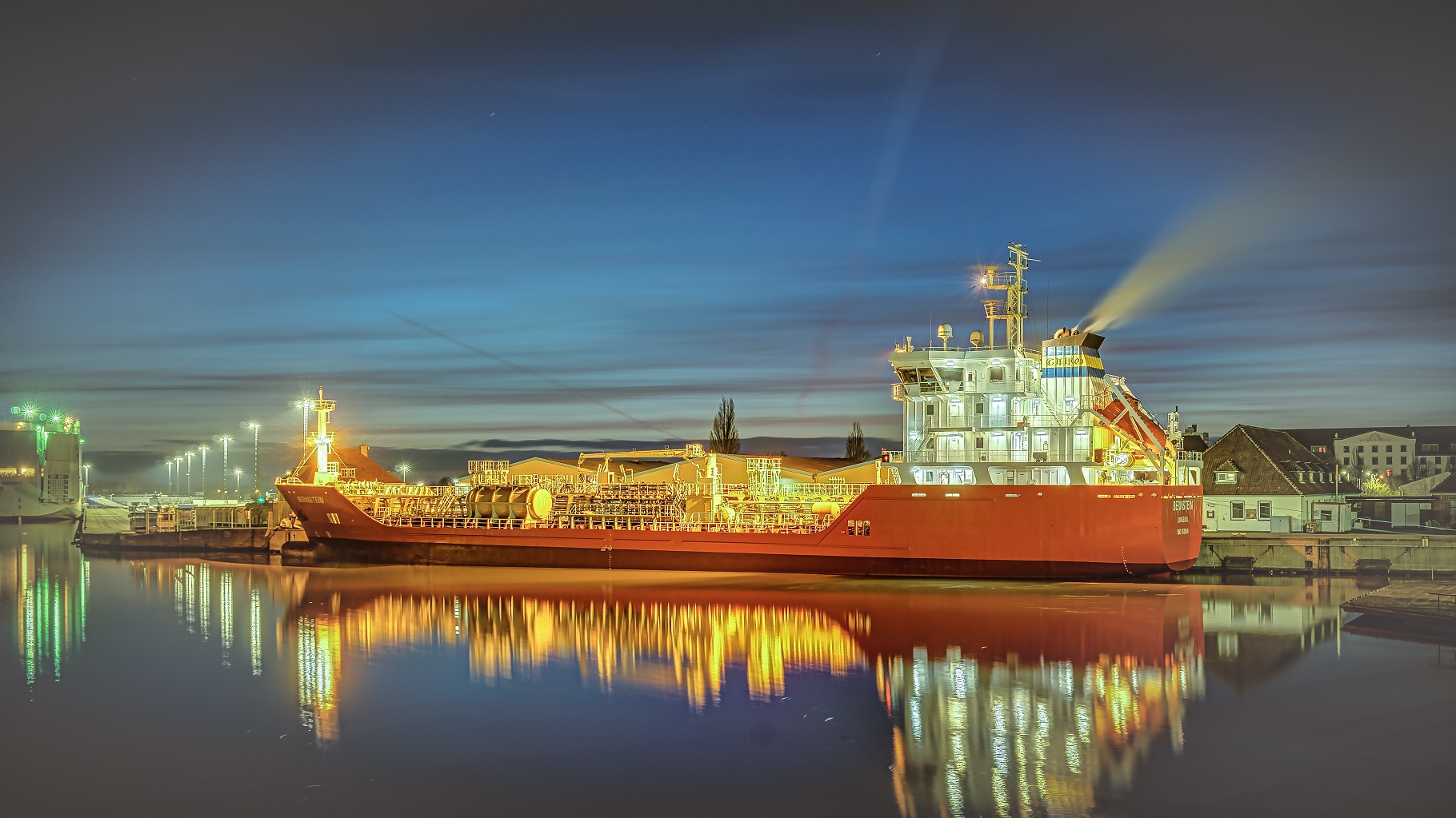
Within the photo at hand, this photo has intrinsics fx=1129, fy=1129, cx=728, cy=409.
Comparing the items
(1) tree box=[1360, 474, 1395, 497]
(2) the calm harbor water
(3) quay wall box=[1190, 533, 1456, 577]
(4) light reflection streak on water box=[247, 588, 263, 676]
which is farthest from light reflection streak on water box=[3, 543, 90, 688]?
(1) tree box=[1360, 474, 1395, 497]

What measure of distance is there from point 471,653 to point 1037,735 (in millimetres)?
11916

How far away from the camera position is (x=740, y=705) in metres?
18.4

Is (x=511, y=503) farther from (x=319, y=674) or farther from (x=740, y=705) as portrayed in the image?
(x=740, y=705)

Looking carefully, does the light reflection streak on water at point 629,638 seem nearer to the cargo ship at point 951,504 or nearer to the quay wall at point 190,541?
the cargo ship at point 951,504

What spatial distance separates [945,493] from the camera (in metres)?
32.5

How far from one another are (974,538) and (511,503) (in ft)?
54.0

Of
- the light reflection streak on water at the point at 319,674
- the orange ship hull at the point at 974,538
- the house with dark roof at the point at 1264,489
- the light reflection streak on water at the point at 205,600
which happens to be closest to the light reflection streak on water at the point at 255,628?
the light reflection streak on water at the point at 319,674

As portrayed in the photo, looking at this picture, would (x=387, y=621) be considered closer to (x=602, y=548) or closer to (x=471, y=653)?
(x=471, y=653)

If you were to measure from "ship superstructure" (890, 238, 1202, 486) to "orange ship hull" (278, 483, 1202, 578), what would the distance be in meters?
1.20

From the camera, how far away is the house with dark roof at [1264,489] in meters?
40.9

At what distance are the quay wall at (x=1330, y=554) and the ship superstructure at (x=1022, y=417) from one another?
9.20 feet

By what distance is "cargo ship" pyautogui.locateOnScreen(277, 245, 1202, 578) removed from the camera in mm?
31859

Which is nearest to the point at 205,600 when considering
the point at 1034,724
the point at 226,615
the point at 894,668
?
the point at 226,615

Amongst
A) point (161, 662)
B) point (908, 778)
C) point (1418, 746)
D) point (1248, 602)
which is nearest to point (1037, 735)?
point (908, 778)
